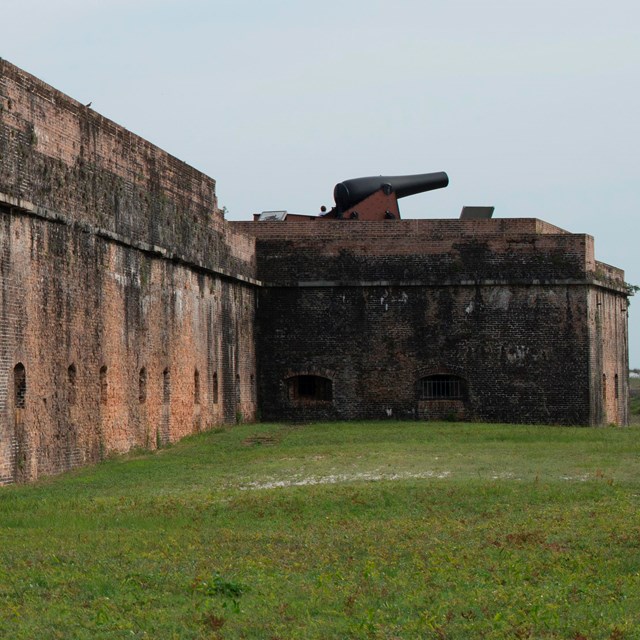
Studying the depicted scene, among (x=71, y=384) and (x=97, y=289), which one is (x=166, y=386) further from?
(x=71, y=384)

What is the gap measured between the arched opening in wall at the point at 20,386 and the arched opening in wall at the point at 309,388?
13.9 meters

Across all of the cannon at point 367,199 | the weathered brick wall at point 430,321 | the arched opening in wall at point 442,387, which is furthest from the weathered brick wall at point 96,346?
the cannon at point 367,199

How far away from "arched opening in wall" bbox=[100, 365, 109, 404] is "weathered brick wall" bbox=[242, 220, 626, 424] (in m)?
10.4

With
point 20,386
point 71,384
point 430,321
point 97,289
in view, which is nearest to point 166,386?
point 97,289

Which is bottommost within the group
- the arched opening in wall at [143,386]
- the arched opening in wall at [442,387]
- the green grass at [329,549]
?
the green grass at [329,549]

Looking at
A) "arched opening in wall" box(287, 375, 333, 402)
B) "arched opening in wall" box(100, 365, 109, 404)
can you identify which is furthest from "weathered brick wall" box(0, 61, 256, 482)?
"arched opening in wall" box(287, 375, 333, 402)

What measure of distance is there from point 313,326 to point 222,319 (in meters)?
3.40

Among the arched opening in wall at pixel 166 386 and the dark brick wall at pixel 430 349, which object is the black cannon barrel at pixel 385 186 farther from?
the arched opening in wall at pixel 166 386

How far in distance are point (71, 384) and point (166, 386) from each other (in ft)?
16.0

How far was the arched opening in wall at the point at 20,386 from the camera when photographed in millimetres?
18094

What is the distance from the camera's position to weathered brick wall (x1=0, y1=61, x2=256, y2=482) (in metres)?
18.2

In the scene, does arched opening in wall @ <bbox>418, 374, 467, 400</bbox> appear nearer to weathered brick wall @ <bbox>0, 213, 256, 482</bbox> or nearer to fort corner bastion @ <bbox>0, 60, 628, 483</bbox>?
fort corner bastion @ <bbox>0, 60, 628, 483</bbox>

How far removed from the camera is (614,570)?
10562 mm

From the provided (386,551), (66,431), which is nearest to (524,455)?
(66,431)
